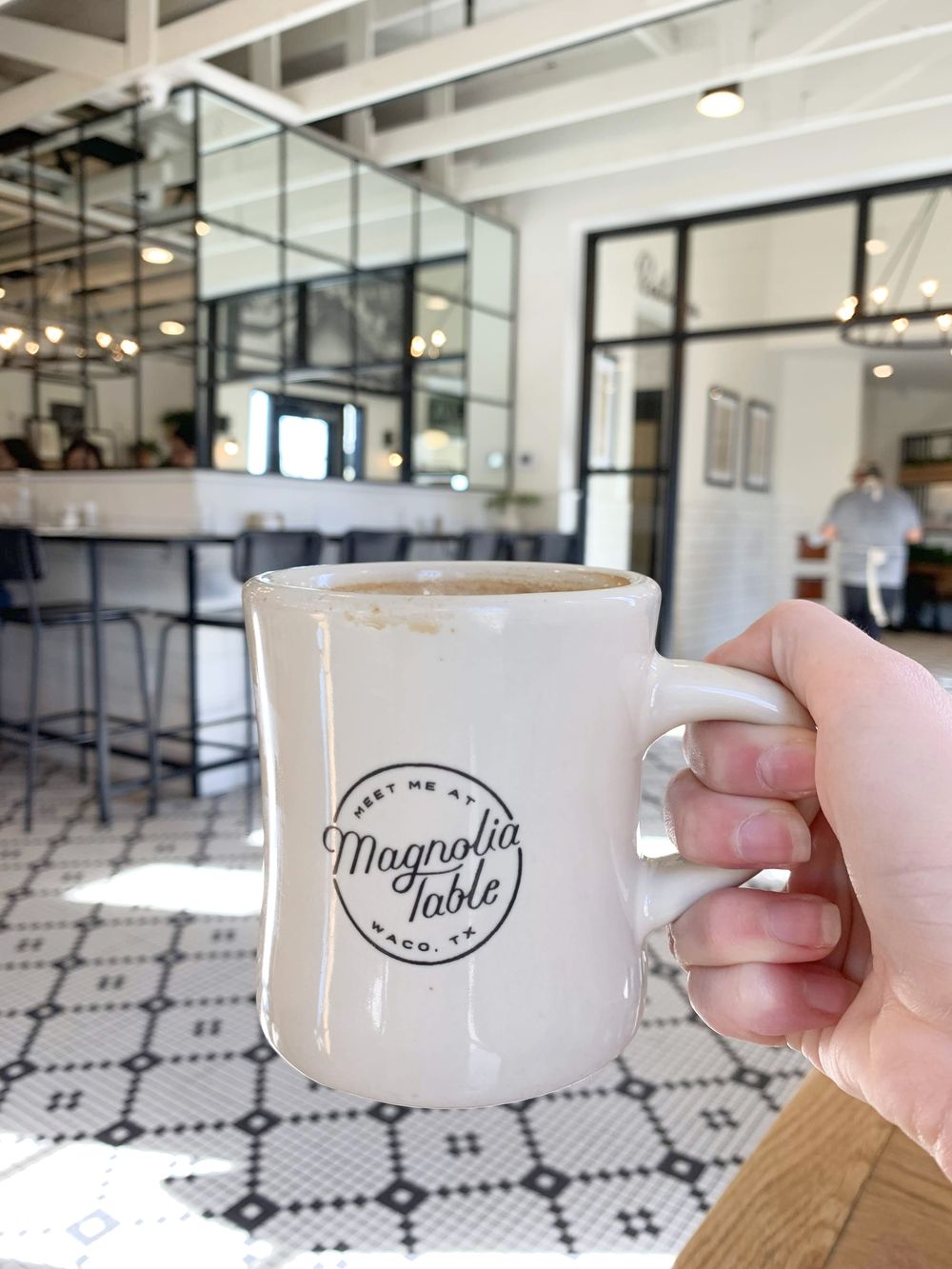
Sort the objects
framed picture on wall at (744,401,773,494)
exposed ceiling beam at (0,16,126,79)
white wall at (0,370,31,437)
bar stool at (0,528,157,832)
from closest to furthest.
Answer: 1. bar stool at (0,528,157,832)
2. exposed ceiling beam at (0,16,126,79)
3. white wall at (0,370,31,437)
4. framed picture on wall at (744,401,773,494)

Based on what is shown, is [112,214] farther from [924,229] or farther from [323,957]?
[323,957]

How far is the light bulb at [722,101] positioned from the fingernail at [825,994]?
15.3ft

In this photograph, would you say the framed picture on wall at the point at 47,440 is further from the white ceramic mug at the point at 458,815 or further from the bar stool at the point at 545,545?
the white ceramic mug at the point at 458,815

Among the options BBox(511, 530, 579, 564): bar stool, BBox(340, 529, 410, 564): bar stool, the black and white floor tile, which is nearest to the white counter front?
BBox(511, 530, 579, 564): bar stool

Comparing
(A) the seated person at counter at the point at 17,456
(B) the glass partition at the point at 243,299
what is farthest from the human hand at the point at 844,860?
(A) the seated person at counter at the point at 17,456

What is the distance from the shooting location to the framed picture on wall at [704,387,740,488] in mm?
7359

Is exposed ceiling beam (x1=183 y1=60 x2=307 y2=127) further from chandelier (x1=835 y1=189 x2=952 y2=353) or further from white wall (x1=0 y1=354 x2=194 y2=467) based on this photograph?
chandelier (x1=835 y1=189 x2=952 y2=353)

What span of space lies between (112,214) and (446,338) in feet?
7.29

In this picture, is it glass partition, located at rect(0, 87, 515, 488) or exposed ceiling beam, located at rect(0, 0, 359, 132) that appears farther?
glass partition, located at rect(0, 87, 515, 488)

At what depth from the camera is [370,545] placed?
3699mm

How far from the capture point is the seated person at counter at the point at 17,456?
5230mm

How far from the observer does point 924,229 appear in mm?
5312

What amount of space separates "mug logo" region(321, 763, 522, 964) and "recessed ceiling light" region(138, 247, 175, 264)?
4.53 meters

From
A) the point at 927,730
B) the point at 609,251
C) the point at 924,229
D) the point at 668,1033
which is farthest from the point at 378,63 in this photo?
the point at 927,730
